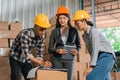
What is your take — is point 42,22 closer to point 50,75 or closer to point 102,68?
point 50,75

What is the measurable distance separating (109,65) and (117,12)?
28.0ft

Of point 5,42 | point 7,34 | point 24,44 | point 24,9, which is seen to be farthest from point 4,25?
point 24,44

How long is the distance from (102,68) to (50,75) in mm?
692

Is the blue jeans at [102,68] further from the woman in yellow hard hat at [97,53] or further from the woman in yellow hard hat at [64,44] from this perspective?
the woman in yellow hard hat at [64,44]

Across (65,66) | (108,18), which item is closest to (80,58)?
(65,66)

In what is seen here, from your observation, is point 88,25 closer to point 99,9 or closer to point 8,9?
point 8,9

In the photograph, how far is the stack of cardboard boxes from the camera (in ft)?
17.4

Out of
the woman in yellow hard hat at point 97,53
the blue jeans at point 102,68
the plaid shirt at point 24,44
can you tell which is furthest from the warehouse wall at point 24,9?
the blue jeans at point 102,68

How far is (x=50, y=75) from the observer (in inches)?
130

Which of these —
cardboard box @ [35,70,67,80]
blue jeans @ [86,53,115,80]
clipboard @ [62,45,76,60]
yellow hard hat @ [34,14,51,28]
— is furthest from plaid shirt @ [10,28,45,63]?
blue jeans @ [86,53,115,80]

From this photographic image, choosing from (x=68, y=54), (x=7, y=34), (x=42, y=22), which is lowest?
(x=68, y=54)

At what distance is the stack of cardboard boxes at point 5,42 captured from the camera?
5.31 m

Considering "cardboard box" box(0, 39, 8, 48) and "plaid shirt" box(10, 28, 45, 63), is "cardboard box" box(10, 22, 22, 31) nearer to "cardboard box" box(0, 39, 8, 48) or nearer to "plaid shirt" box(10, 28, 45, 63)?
"cardboard box" box(0, 39, 8, 48)

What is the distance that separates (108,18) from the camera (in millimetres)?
12852
